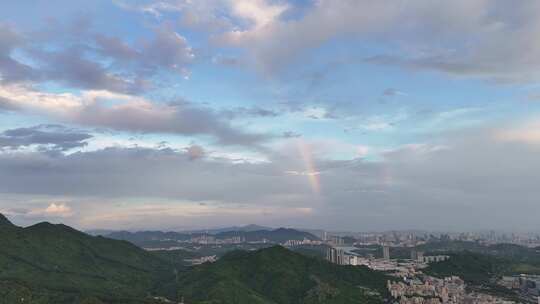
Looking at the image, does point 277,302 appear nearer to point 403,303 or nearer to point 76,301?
point 403,303

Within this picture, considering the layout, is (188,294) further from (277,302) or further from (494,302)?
(494,302)

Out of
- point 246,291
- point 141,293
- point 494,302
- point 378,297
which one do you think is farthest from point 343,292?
point 141,293

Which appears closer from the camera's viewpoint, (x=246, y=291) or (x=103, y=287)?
(x=246, y=291)

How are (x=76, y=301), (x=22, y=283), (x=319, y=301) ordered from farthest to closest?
(x=319, y=301), (x=22, y=283), (x=76, y=301)

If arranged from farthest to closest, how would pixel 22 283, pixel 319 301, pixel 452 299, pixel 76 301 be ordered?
pixel 452 299
pixel 319 301
pixel 22 283
pixel 76 301

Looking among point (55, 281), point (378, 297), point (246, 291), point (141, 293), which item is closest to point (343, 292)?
point (378, 297)

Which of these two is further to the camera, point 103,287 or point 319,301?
point 103,287

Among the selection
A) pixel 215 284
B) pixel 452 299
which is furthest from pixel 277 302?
pixel 452 299

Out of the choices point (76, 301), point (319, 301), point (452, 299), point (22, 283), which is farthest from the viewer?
point (452, 299)
